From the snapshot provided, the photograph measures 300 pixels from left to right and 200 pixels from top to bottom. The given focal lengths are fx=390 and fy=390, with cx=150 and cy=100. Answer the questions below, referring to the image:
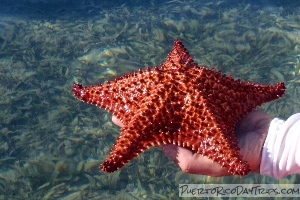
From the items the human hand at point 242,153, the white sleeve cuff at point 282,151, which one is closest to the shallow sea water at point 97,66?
the human hand at point 242,153

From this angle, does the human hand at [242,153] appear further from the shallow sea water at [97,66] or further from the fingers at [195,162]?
the shallow sea water at [97,66]

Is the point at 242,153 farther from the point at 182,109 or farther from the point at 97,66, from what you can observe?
the point at 97,66

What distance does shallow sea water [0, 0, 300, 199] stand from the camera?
523 cm

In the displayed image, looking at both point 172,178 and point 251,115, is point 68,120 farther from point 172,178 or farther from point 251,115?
point 251,115

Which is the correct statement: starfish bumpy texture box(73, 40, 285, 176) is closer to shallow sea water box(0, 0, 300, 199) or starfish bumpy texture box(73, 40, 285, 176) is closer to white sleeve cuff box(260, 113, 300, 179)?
white sleeve cuff box(260, 113, 300, 179)

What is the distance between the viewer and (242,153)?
294cm

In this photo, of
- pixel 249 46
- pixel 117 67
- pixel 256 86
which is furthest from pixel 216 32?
pixel 256 86

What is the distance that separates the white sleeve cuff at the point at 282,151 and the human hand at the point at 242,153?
0.20 ft

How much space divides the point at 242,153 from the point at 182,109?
0.57m

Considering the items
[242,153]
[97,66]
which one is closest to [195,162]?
[242,153]

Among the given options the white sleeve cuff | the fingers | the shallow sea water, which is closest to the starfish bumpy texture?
the fingers

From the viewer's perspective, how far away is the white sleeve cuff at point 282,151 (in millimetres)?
2832

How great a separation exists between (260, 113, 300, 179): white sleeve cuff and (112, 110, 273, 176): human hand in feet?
0.20

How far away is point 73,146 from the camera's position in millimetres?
5672
